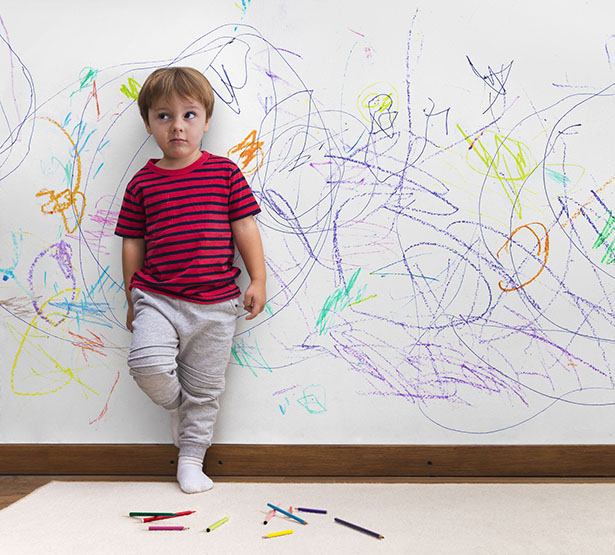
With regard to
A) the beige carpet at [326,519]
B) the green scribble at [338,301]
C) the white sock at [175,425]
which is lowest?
the beige carpet at [326,519]

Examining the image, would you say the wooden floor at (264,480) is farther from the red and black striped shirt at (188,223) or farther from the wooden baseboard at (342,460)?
the red and black striped shirt at (188,223)

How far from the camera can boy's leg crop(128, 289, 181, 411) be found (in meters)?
1.23

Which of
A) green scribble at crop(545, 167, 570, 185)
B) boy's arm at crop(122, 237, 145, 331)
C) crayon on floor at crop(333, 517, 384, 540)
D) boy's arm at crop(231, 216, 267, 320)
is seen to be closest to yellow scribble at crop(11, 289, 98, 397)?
boy's arm at crop(122, 237, 145, 331)

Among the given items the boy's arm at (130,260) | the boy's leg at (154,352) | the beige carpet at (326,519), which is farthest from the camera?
the boy's arm at (130,260)

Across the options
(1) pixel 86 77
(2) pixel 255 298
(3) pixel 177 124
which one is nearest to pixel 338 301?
(2) pixel 255 298

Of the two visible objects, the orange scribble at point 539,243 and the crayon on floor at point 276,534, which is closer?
the crayon on floor at point 276,534

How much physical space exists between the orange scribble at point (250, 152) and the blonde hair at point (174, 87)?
0.11 metres

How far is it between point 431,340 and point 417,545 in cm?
50

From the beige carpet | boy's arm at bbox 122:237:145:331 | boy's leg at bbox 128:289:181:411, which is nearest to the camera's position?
the beige carpet

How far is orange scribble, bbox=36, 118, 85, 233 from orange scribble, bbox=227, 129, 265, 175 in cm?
36

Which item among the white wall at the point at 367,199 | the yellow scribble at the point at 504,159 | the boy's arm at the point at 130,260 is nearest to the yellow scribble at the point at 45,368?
the white wall at the point at 367,199

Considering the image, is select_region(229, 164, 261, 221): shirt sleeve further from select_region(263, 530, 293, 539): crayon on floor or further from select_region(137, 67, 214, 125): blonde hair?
select_region(263, 530, 293, 539): crayon on floor

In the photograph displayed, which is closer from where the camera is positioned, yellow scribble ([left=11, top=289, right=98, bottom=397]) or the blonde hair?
the blonde hair

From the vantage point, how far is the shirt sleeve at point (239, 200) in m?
1.32
